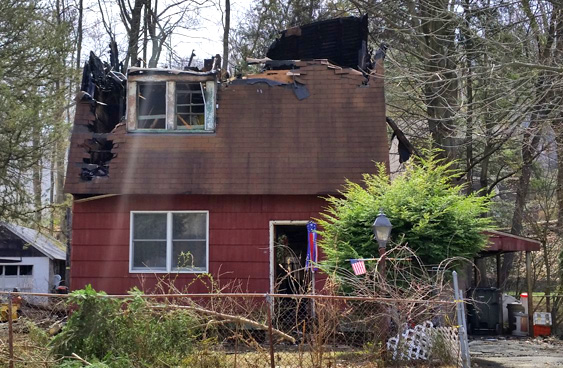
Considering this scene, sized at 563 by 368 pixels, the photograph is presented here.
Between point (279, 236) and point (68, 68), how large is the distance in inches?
371

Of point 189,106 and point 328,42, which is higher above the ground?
point 328,42

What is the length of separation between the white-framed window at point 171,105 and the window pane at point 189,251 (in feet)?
8.51

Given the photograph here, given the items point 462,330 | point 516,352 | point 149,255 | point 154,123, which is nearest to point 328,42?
point 154,123

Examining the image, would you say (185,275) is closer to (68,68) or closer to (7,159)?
(7,159)

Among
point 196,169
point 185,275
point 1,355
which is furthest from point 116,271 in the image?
point 1,355

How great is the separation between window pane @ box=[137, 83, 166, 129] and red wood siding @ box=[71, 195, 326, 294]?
194 centimetres

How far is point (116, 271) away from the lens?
15.0 metres

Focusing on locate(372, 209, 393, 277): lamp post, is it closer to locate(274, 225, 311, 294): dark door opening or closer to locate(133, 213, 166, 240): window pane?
locate(274, 225, 311, 294): dark door opening

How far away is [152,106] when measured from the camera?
16.2m

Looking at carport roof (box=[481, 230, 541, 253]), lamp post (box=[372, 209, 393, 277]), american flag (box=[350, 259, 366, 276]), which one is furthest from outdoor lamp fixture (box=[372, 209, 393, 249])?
carport roof (box=[481, 230, 541, 253])

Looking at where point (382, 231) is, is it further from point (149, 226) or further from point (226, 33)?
point (226, 33)

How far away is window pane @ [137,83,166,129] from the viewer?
52.9 ft

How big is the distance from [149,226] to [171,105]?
2834 millimetres

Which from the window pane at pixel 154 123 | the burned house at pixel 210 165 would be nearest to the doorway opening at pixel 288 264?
the burned house at pixel 210 165
